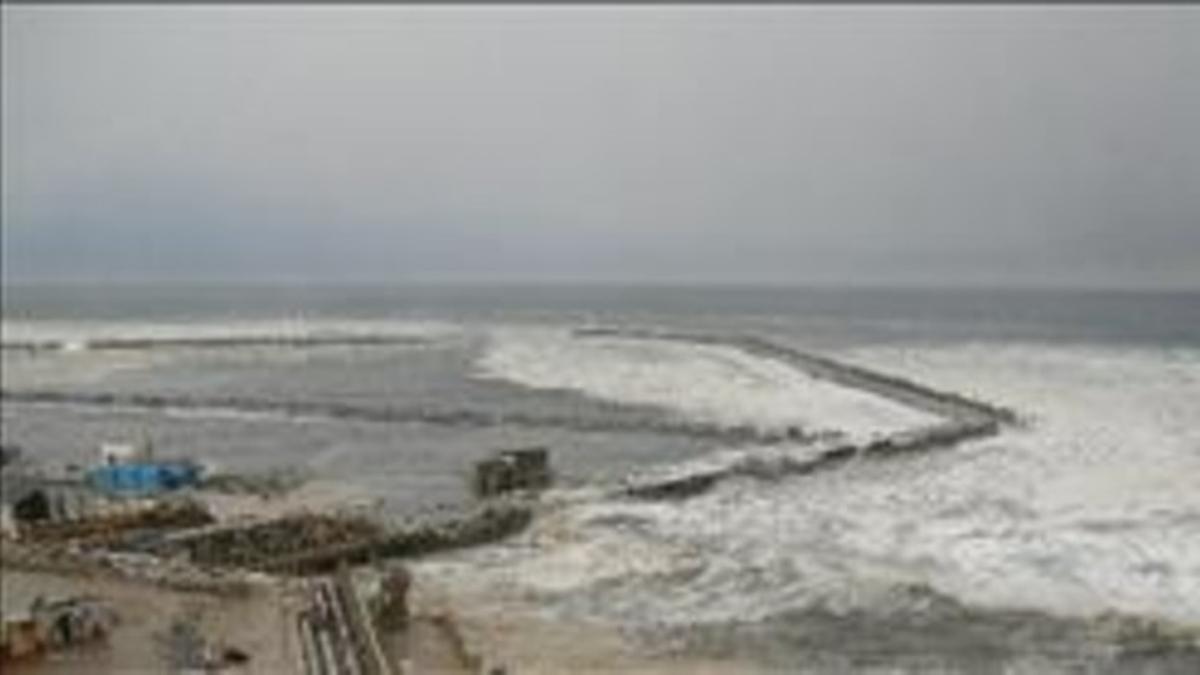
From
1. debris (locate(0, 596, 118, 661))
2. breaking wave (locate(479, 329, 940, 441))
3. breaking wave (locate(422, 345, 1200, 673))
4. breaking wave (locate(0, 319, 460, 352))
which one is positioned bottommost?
breaking wave (locate(0, 319, 460, 352))

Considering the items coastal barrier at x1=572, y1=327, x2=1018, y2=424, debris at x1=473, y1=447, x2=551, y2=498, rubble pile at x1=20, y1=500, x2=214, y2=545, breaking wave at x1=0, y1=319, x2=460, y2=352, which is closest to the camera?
rubble pile at x1=20, y1=500, x2=214, y2=545

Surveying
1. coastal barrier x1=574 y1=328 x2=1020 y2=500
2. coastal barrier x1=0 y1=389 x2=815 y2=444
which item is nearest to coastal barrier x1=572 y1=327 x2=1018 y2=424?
coastal barrier x1=574 y1=328 x2=1020 y2=500

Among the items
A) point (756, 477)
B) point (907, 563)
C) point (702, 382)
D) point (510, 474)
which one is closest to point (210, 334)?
point (702, 382)

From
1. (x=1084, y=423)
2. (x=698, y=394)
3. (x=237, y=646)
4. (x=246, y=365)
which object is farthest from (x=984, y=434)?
(x=246, y=365)

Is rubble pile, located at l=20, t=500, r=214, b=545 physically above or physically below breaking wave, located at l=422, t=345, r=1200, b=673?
above

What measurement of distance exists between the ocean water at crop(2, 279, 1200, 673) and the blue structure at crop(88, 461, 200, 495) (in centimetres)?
452

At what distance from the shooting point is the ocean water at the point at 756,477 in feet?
97.5

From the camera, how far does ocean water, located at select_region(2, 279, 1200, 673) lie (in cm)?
2972

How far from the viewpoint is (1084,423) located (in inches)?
2245

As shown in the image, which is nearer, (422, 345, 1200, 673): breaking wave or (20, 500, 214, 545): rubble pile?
(422, 345, 1200, 673): breaking wave

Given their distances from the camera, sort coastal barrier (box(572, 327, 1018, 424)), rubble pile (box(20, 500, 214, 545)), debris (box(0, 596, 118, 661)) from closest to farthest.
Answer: debris (box(0, 596, 118, 661)), rubble pile (box(20, 500, 214, 545)), coastal barrier (box(572, 327, 1018, 424))

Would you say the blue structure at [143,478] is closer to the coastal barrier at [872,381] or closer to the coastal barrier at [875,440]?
the coastal barrier at [875,440]

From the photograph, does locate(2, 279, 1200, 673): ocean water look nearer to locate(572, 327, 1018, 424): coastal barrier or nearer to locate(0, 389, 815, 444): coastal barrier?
locate(0, 389, 815, 444): coastal barrier

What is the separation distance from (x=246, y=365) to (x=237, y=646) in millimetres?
71757
